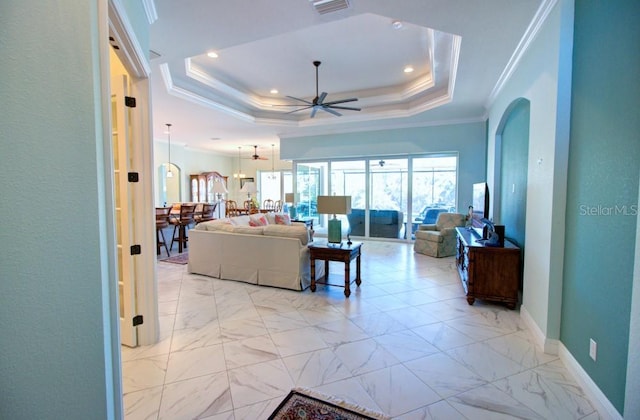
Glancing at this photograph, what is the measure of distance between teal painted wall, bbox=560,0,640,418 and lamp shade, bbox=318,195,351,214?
232 centimetres

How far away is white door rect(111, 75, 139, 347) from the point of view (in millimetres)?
2539

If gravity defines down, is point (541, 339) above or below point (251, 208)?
below

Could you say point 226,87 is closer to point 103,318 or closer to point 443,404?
point 103,318

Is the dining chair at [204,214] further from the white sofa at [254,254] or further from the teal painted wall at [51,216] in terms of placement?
the teal painted wall at [51,216]

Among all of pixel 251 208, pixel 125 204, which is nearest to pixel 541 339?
pixel 125 204

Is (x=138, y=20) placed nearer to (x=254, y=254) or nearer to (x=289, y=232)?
(x=289, y=232)

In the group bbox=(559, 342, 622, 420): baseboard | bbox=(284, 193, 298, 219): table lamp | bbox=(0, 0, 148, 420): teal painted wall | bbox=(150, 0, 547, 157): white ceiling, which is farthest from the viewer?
bbox=(284, 193, 298, 219): table lamp

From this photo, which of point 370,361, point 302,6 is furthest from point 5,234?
point 302,6

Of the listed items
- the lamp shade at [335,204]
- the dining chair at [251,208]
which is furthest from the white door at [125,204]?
the dining chair at [251,208]

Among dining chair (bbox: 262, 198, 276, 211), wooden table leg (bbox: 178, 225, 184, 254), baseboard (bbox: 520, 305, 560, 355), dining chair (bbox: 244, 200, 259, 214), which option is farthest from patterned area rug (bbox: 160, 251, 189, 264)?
baseboard (bbox: 520, 305, 560, 355)

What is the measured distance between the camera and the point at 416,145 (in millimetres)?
7312

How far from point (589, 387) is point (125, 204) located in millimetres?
3716

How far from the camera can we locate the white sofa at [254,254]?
415 cm

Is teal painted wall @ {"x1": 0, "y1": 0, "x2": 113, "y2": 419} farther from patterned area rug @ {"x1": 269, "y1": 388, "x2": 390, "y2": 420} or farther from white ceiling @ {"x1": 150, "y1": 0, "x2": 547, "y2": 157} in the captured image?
white ceiling @ {"x1": 150, "y1": 0, "x2": 547, "y2": 157}
